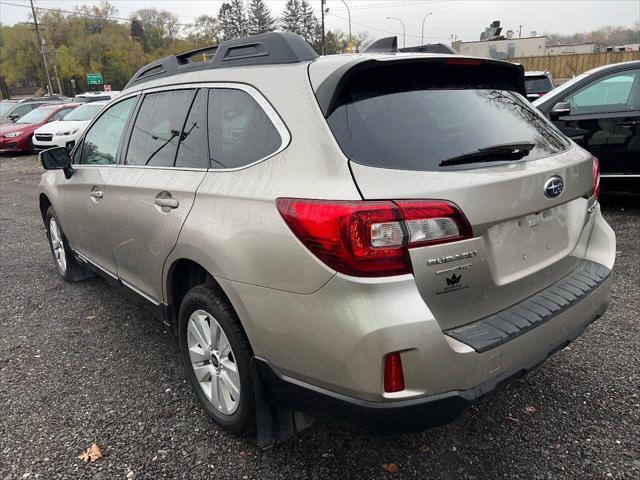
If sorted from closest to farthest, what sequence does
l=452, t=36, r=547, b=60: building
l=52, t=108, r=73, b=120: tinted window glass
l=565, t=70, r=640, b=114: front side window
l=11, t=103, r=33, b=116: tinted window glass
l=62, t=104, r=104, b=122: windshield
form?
1. l=565, t=70, r=640, b=114: front side window
2. l=62, t=104, r=104, b=122: windshield
3. l=52, t=108, r=73, b=120: tinted window glass
4. l=11, t=103, r=33, b=116: tinted window glass
5. l=452, t=36, r=547, b=60: building

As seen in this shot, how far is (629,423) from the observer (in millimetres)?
2504

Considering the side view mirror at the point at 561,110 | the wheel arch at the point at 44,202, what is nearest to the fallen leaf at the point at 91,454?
the wheel arch at the point at 44,202

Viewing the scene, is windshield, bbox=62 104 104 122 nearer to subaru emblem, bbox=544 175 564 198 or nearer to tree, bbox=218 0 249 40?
subaru emblem, bbox=544 175 564 198

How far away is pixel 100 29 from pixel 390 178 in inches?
3641

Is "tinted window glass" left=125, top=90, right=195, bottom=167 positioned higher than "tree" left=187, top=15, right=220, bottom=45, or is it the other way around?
"tree" left=187, top=15, right=220, bottom=45

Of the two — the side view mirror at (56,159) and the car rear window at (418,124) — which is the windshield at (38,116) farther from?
the car rear window at (418,124)

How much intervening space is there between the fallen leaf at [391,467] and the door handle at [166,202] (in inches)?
62.6

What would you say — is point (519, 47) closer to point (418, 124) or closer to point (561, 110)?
point (561, 110)

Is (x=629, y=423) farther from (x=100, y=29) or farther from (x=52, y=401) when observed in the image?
(x=100, y=29)

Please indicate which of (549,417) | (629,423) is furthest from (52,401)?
(629,423)

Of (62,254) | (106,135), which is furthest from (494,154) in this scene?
(62,254)

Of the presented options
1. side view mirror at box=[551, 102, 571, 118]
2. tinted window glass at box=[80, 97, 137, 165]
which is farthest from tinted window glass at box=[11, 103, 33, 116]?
side view mirror at box=[551, 102, 571, 118]

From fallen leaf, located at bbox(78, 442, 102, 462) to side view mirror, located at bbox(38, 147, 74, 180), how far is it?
2.31m

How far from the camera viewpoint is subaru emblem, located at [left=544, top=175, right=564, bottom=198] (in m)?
2.13
